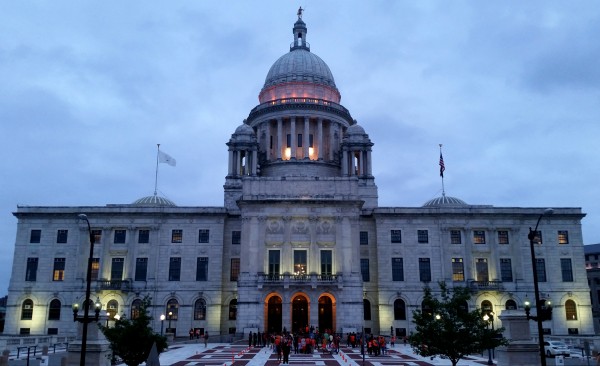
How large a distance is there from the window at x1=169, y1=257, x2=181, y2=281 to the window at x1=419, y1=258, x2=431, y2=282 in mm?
28963

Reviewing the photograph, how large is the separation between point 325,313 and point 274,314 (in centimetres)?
565

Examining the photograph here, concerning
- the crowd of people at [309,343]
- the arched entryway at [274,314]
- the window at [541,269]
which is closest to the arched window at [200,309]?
the arched entryway at [274,314]

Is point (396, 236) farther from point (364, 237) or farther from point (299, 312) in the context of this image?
point (299, 312)

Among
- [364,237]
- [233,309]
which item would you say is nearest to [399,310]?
[364,237]

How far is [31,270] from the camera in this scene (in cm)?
6344

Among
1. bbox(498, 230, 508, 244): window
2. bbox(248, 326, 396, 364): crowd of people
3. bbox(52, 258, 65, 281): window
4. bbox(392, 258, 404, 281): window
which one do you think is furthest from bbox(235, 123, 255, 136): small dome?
bbox(498, 230, 508, 244): window

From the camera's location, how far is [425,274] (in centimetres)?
6328

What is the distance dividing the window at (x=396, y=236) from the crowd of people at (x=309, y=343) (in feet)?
47.3

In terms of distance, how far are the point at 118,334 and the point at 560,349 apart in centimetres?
3264

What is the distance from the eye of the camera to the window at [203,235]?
64812 millimetres

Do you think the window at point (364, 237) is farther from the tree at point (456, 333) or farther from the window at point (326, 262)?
the tree at point (456, 333)

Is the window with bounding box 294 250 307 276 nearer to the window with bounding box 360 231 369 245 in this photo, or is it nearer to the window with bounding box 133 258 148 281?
the window with bounding box 360 231 369 245

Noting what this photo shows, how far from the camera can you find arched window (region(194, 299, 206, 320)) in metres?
62.6

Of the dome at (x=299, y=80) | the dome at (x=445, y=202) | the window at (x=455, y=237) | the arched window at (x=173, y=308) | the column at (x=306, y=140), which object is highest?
the dome at (x=299, y=80)
